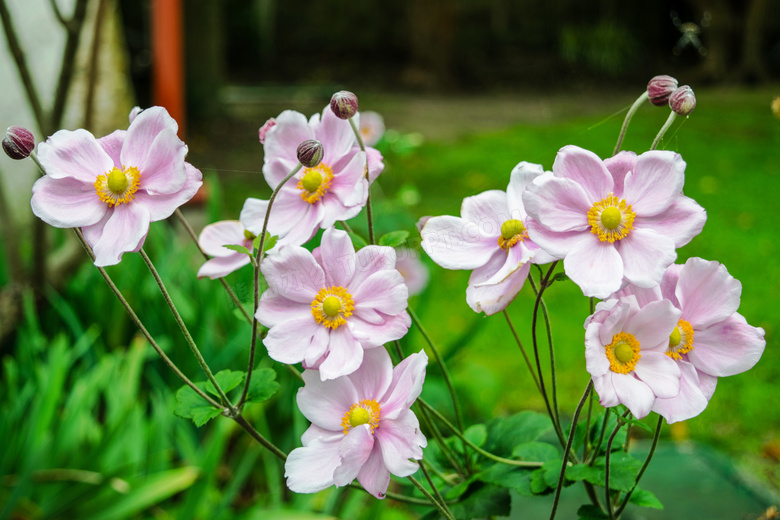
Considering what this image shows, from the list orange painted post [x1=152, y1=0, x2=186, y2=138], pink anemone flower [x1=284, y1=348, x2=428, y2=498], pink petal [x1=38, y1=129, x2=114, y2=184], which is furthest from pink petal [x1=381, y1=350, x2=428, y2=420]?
orange painted post [x1=152, y1=0, x2=186, y2=138]

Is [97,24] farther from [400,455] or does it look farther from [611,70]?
[400,455]

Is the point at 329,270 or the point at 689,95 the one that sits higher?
the point at 689,95

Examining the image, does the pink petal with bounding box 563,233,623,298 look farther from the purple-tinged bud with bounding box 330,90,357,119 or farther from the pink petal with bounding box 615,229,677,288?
the purple-tinged bud with bounding box 330,90,357,119

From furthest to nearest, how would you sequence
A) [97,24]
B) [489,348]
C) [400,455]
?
[489,348] → [97,24] → [400,455]

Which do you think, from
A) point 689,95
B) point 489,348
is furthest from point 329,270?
point 489,348

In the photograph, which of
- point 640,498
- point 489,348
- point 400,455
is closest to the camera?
point 400,455

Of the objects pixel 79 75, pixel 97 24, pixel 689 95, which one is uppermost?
pixel 689 95
